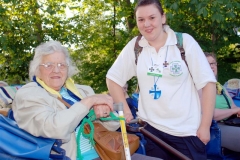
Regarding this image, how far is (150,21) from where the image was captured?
2.75 metres

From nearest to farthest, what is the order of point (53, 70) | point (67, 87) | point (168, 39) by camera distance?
1. point (168, 39)
2. point (53, 70)
3. point (67, 87)

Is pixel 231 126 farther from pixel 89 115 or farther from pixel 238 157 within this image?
pixel 89 115

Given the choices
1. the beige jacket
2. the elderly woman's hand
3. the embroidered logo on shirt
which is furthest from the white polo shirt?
the beige jacket

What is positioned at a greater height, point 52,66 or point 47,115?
point 52,66

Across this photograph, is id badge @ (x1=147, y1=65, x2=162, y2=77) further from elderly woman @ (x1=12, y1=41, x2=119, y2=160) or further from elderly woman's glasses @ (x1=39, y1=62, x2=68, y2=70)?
elderly woman's glasses @ (x1=39, y1=62, x2=68, y2=70)

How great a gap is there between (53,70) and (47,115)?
54 cm

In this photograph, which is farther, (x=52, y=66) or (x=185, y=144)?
(x=52, y=66)

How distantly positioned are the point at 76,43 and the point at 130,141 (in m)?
7.31

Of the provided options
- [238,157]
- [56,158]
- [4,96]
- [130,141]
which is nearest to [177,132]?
[130,141]

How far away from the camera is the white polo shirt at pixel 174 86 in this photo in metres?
2.67

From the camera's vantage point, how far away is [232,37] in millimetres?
9945

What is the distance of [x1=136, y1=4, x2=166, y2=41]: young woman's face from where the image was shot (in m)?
2.74

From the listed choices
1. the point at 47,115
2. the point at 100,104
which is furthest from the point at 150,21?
the point at 47,115

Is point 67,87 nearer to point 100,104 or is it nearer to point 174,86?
point 100,104
